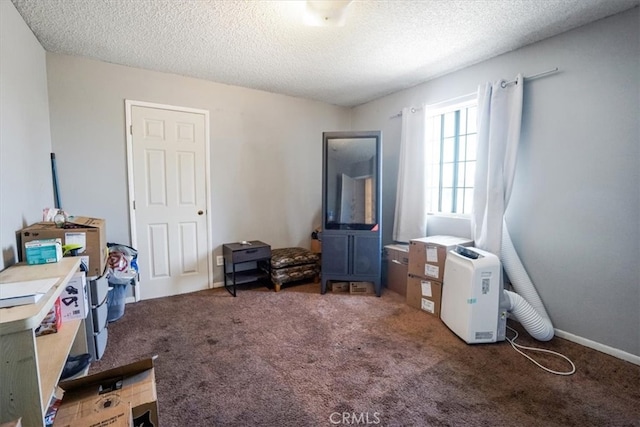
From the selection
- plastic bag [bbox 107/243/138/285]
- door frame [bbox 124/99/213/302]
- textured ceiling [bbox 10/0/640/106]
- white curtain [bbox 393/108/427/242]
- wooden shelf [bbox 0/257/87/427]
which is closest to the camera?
wooden shelf [bbox 0/257/87/427]

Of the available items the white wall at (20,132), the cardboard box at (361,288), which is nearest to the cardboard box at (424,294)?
the cardboard box at (361,288)

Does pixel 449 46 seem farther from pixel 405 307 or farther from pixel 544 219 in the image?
pixel 405 307

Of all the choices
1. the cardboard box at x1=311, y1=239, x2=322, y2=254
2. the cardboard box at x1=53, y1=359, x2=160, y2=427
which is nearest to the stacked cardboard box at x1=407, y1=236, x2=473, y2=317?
the cardboard box at x1=311, y1=239, x2=322, y2=254

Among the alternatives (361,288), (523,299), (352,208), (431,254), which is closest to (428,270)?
(431,254)

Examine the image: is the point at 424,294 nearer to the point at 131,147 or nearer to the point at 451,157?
the point at 451,157

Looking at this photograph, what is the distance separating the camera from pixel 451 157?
10.8 ft

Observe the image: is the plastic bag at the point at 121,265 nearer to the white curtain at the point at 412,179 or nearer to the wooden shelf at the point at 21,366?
the wooden shelf at the point at 21,366

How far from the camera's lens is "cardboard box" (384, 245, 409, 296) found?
325 centimetres

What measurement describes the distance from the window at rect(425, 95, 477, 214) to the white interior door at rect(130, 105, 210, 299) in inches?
104

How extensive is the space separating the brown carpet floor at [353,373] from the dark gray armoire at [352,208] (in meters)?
0.58

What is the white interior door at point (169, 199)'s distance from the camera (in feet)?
10.1

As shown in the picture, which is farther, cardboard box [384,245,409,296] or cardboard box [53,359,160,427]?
cardboard box [384,245,409,296]
